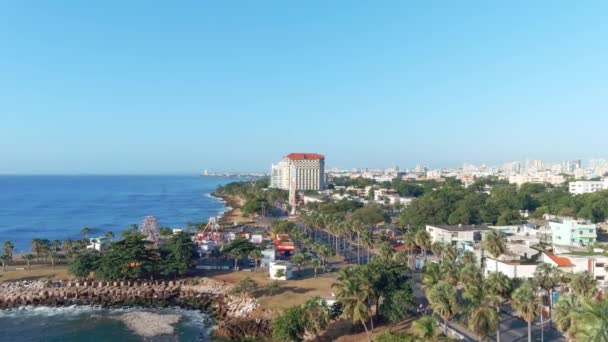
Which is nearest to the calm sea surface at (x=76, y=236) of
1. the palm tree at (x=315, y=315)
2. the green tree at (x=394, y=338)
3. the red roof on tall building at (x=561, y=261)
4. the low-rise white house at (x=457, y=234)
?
the palm tree at (x=315, y=315)

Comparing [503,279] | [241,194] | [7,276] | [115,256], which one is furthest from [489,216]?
[241,194]

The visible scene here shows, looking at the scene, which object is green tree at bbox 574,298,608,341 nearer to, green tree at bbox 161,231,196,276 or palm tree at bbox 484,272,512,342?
palm tree at bbox 484,272,512,342

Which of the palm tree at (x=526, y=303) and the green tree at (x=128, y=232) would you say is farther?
the green tree at (x=128, y=232)

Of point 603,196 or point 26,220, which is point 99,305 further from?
point 603,196

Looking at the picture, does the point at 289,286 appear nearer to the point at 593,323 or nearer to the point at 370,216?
the point at 593,323

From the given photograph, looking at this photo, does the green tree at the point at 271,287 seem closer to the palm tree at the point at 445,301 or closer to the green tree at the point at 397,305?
the green tree at the point at 397,305

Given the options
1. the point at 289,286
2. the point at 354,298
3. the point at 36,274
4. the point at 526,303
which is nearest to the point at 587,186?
the point at 289,286

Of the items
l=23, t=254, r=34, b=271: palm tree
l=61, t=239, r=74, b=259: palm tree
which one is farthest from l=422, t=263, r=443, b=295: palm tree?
l=23, t=254, r=34, b=271: palm tree
